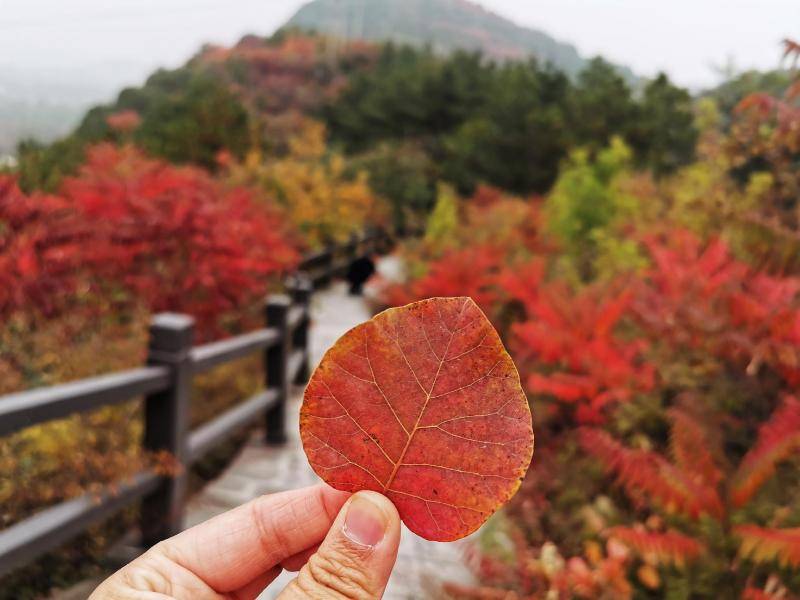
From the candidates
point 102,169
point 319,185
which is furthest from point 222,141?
point 102,169

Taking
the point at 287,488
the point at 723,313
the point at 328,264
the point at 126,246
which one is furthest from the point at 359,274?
the point at 723,313

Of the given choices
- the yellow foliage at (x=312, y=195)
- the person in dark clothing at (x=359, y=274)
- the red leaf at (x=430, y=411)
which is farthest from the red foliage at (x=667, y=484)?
the person in dark clothing at (x=359, y=274)

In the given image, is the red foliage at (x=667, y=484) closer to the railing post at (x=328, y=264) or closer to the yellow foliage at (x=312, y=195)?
the yellow foliage at (x=312, y=195)

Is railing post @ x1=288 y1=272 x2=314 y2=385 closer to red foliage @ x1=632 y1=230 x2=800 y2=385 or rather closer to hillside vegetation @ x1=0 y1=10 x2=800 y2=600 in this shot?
hillside vegetation @ x1=0 y1=10 x2=800 y2=600

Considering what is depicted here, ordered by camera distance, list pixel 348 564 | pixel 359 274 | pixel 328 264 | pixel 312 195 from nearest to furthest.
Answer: pixel 348 564
pixel 359 274
pixel 328 264
pixel 312 195

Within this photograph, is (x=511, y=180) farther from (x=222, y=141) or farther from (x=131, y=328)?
(x=131, y=328)

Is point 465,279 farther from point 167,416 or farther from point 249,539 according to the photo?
point 249,539
